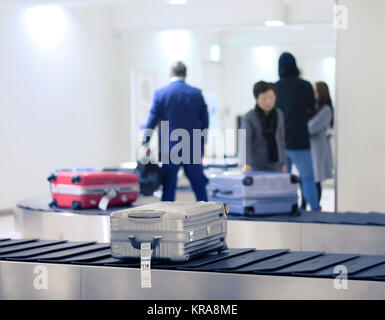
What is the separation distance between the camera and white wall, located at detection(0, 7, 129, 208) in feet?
31.6

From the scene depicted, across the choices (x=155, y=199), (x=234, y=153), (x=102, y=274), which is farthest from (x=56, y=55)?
(x=102, y=274)

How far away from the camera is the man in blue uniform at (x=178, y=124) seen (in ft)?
22.2

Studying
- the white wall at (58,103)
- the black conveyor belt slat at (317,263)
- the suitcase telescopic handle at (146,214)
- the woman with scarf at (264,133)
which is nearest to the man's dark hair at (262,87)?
the woman with scarf at (264,133)

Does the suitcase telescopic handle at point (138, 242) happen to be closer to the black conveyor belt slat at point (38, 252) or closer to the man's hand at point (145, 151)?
the black conveyor belt slat at point (38, 252)

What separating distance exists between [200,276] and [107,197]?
3.20 metres

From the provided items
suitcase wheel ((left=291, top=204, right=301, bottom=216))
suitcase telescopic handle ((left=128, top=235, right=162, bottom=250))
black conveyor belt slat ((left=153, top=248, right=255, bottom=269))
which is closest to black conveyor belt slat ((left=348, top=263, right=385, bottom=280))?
black conveyor belt slat ((left=153, top=248, right=255, bottom=269))

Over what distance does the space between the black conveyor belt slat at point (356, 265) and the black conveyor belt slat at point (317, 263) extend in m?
0.03

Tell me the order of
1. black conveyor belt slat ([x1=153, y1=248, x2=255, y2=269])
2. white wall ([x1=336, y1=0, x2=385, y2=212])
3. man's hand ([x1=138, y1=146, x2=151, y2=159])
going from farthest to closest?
white wall ([x1=336, y1=0, x2=385, y2=212]) → man's hand ([x1=138, y1=146, x2=151, y2=159]) → black conveyor belt slat ([x1=153, y1=248, x2=255, y2=269])

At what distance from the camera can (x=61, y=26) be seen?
1084 centimetres

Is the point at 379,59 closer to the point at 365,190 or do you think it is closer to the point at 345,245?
the point at 365,190

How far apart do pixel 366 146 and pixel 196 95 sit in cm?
165

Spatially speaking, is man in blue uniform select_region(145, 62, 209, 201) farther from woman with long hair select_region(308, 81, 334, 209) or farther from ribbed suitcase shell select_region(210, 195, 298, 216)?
woman with long hair select_region(308, 81, 334, 209)

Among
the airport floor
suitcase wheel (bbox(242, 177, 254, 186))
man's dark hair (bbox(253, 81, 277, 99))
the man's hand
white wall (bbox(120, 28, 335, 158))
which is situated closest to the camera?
suitcase wheel (bbox(242, 177, 254, 186))

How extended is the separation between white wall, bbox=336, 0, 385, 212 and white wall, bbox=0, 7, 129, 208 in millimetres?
4336
